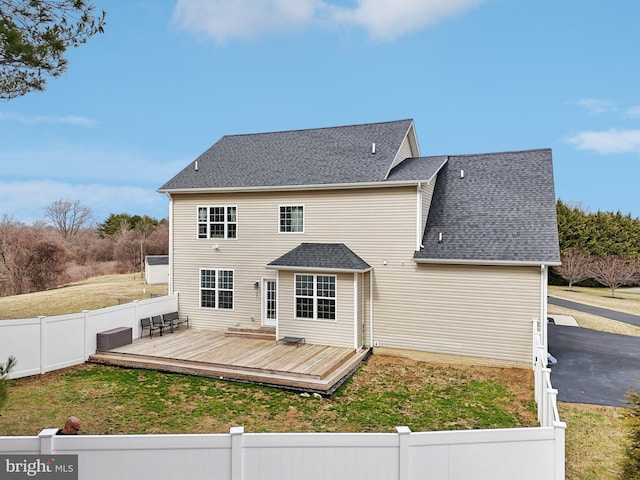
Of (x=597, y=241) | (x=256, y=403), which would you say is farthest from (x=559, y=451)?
(x=597, y=241)

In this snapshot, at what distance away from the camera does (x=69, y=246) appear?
3838 centimetres

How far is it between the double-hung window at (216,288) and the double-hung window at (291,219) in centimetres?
288

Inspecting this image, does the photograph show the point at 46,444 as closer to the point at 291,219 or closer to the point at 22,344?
the point at 22,344

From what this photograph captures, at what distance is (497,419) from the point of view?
7664 mm

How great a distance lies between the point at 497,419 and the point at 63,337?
11.3 metres

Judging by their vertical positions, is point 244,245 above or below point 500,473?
above

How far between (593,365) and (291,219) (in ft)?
36.2

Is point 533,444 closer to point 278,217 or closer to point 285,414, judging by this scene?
point 285,414

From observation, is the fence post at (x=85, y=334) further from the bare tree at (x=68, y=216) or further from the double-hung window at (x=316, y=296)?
the bare tree at (x=68, y=216)

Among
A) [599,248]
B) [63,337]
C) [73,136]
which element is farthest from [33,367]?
[599,248]

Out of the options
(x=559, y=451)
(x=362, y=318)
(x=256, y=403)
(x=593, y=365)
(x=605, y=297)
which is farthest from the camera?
(x=605, y=297)

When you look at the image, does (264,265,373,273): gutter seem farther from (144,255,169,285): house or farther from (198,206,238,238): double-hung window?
(144,255,169,285): house

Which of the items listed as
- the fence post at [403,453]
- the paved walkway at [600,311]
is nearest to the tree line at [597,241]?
the paved walkway at [600,311]

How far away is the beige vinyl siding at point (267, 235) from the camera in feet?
40.1
